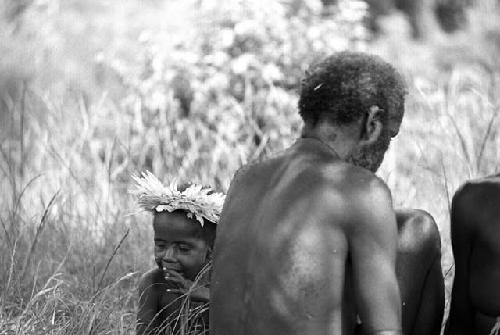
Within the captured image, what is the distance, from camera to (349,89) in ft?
8.68

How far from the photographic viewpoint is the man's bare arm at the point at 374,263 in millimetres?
2443

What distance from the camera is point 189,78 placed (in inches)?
280

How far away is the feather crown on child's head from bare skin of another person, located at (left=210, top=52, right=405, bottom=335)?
30.4 inches

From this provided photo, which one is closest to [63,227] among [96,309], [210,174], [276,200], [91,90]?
[210,174]

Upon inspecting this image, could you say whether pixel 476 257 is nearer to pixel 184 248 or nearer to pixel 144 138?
pixel 184 248

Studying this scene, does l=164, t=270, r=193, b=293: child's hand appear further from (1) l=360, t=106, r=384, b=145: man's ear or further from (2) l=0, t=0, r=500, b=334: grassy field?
(1) l=360, t=106, r=384, b=145: man's ear

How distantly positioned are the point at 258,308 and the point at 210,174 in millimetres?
3556

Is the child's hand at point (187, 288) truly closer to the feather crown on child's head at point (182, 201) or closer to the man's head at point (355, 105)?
the feather crown on child's head at point (182, 201)

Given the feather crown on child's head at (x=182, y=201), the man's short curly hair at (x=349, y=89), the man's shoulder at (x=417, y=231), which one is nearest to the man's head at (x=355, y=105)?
the man's short curly hair at (x=349, y=89)

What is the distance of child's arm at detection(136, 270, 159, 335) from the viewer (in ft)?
11.7

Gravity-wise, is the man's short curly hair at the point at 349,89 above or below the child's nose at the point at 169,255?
above

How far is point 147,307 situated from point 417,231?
1.09m

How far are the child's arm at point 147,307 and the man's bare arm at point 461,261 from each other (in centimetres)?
107

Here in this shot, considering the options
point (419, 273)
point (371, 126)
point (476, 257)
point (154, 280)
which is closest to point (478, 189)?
point (476, 257)
